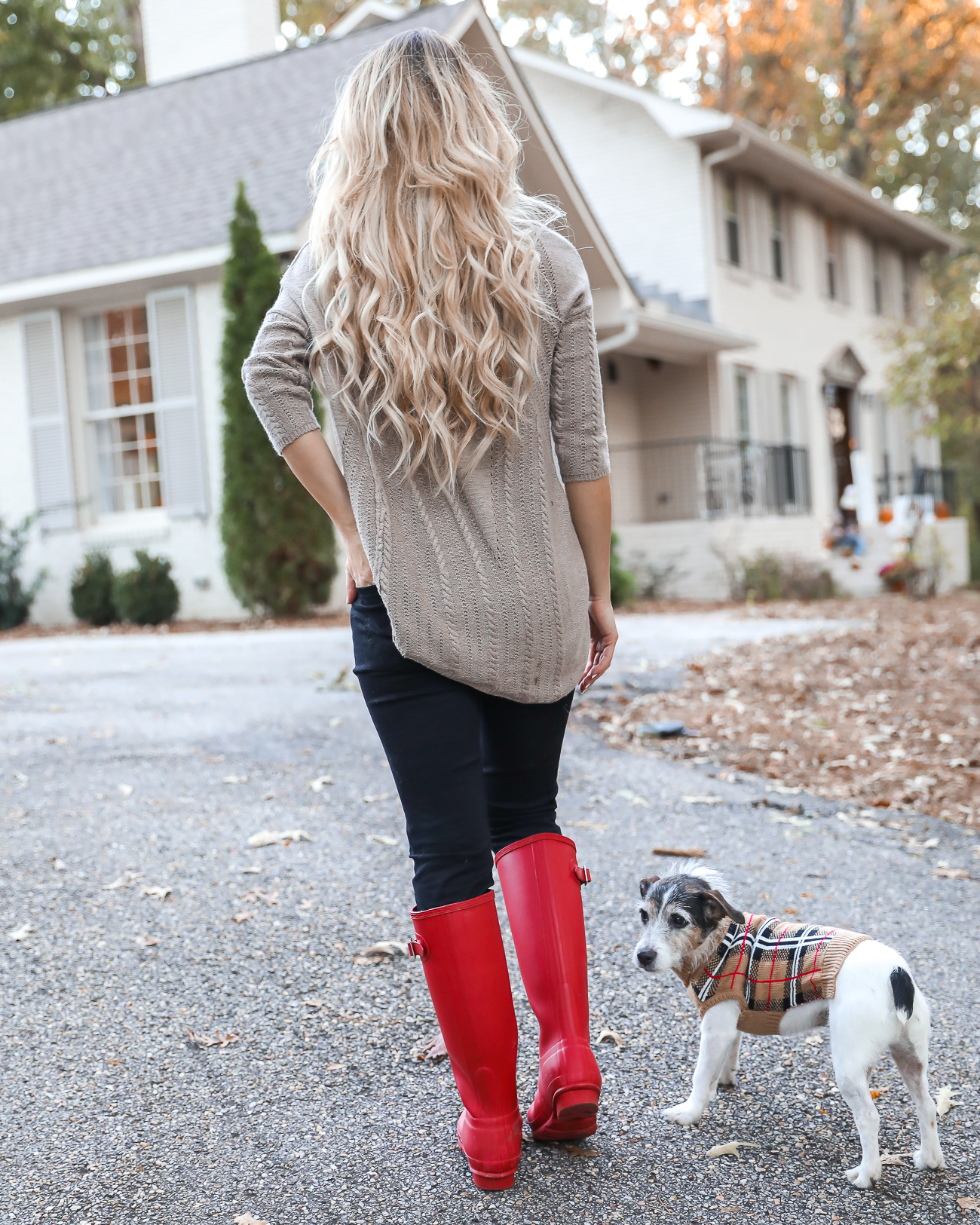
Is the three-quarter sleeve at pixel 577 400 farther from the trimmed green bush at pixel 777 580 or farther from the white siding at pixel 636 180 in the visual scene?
the white siding at pixel 636 180

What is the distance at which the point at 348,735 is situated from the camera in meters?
5.84

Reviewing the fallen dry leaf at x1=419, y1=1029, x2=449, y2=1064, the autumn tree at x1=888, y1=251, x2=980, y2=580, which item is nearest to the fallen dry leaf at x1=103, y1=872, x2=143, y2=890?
the fallen dry leaf at x1=419, y1=1029, x2=449, y2=1064

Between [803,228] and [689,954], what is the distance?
62.8 ft

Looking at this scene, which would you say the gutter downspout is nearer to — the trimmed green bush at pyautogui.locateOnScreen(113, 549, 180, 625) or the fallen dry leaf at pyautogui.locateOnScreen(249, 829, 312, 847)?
the trimmed green bush at pyautogui.locateOnScreen(113, 549, 180, 625)

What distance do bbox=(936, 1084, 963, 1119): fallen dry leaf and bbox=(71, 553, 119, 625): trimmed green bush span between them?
11.5 m

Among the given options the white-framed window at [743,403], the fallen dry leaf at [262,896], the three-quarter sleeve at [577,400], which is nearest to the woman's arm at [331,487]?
the three-quarter sleeve at [577,400]

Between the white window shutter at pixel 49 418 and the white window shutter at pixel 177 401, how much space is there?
1.23m

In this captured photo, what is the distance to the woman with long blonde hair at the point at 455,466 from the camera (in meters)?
1.96

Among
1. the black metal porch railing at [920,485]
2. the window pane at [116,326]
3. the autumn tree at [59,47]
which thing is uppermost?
the autumn tree at [59,47]

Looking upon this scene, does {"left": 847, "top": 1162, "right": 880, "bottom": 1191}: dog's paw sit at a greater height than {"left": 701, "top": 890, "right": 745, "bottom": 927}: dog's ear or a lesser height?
lesser

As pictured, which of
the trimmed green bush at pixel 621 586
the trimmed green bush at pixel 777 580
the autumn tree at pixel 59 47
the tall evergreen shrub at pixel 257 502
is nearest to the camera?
the tall evergreen shrub at pixel 257 502

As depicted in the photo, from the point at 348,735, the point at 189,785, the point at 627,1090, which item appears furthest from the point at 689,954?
the point at 348,735

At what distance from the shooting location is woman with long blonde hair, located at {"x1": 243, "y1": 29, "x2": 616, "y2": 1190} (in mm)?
1956

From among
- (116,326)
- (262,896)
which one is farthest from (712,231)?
(262,896)
